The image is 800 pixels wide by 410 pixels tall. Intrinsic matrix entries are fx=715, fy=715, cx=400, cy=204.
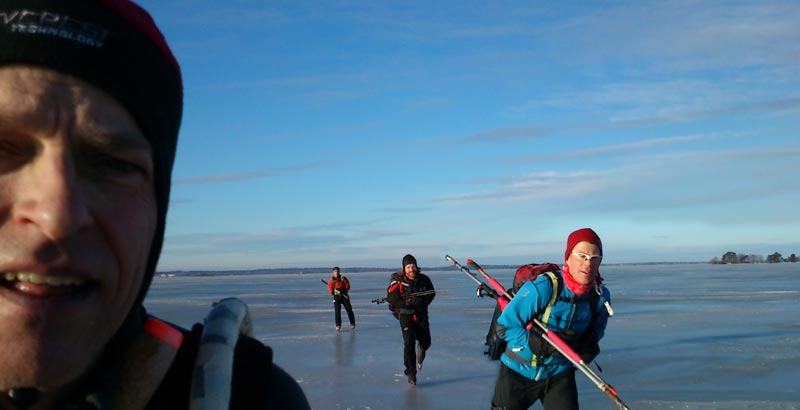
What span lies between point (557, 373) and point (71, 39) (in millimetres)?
5147

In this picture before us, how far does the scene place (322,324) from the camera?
56.0 feet

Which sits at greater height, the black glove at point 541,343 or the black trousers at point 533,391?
the black glove at point 541,343

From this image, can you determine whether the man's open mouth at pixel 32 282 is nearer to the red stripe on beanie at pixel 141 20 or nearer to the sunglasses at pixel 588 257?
the red stripe on beanie at pixel 141 20

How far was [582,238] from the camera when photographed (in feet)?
18.1

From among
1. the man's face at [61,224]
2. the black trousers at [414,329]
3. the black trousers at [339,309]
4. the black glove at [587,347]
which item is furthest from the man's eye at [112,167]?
the black trousers at [339,309]

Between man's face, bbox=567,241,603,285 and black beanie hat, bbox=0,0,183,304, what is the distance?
4.60m

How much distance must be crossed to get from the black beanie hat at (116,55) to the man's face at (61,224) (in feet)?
0.07

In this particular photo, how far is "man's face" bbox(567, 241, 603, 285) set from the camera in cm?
536

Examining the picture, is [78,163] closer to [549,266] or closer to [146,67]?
[146,67]

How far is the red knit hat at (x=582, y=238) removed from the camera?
550 cm

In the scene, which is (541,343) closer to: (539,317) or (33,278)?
(539,317)

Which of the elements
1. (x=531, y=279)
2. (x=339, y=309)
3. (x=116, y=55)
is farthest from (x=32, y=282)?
(x=339, y=309)

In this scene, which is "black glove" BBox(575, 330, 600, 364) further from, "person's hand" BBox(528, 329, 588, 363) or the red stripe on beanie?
the red stripe on beanie

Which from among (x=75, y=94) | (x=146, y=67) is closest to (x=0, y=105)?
(x=75, y=94)
